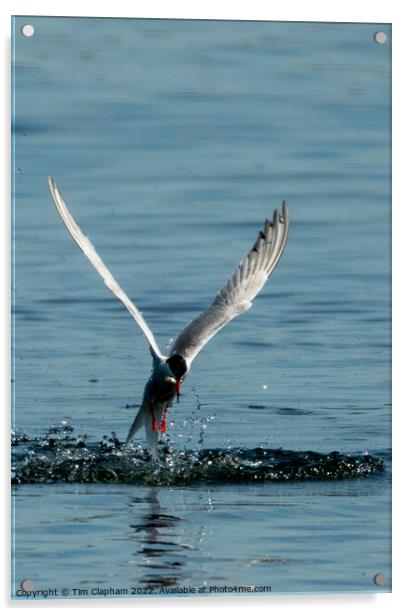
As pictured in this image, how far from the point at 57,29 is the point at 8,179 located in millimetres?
564

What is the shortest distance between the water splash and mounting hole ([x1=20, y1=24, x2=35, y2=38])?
144cm

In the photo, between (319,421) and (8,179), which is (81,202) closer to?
(8,179)

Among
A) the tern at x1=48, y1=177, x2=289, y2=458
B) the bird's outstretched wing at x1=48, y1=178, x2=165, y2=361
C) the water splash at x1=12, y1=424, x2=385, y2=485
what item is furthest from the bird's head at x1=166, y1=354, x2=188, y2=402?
the water splash at x1=12, y1=424, x2=385, y2=485

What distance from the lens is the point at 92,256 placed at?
7.57m

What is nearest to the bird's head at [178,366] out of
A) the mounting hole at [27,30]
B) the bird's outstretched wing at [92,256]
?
the bird's outstretched wing at [92,256]

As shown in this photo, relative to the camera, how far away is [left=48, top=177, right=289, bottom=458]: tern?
771cm

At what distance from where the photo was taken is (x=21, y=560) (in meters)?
7.27

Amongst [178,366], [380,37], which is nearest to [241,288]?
[178,366]

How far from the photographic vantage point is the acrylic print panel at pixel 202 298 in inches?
291

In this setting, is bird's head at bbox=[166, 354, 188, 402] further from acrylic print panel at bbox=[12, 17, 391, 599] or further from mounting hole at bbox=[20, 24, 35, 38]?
mounting hole at bbox=[20, 24, 35, 38]

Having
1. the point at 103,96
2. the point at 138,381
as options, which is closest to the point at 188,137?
the point at 103,96

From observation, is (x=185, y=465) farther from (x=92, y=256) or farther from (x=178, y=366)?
(x=92, y=256)

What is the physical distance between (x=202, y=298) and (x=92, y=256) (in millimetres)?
570

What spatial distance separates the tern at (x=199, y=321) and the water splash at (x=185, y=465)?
8 cm
